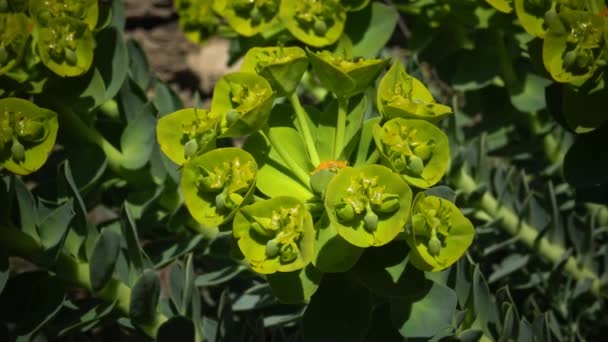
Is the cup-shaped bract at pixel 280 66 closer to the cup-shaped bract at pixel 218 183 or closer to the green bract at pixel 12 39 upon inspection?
the cup-shaped bract at pixel 218 183

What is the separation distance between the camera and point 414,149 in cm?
101

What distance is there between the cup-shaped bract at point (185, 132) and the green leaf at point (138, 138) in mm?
336

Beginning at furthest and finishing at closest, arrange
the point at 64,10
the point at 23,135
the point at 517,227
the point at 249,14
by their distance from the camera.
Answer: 1. the point at 517,227
2. the point at 249,14
3. the point at 64,10
4. the point at 23,135

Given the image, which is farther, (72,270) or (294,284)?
(72,270)

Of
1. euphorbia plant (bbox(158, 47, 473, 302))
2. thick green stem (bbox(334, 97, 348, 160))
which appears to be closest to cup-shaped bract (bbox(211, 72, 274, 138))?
euphorbia plant (bbox(158, 47, 473, 302))

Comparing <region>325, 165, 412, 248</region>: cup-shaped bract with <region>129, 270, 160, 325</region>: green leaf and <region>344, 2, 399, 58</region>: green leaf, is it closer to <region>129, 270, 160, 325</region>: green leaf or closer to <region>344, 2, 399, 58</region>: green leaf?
<region>129, 270, 160, 325</region>: green leaf

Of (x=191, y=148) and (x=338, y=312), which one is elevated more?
(x=191, y=148)

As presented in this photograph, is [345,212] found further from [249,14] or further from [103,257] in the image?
[249,14]

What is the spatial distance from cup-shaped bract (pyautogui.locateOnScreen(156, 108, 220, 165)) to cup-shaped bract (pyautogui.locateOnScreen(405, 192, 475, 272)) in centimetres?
33

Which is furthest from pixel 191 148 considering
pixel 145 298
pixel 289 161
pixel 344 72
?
pixel 145 298

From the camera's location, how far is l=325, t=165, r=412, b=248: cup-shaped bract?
97cm

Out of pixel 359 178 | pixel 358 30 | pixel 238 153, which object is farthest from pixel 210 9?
pixel 359 178

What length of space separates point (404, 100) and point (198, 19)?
2.42 feet

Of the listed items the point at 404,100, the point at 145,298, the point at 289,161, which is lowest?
the point at 145,298
